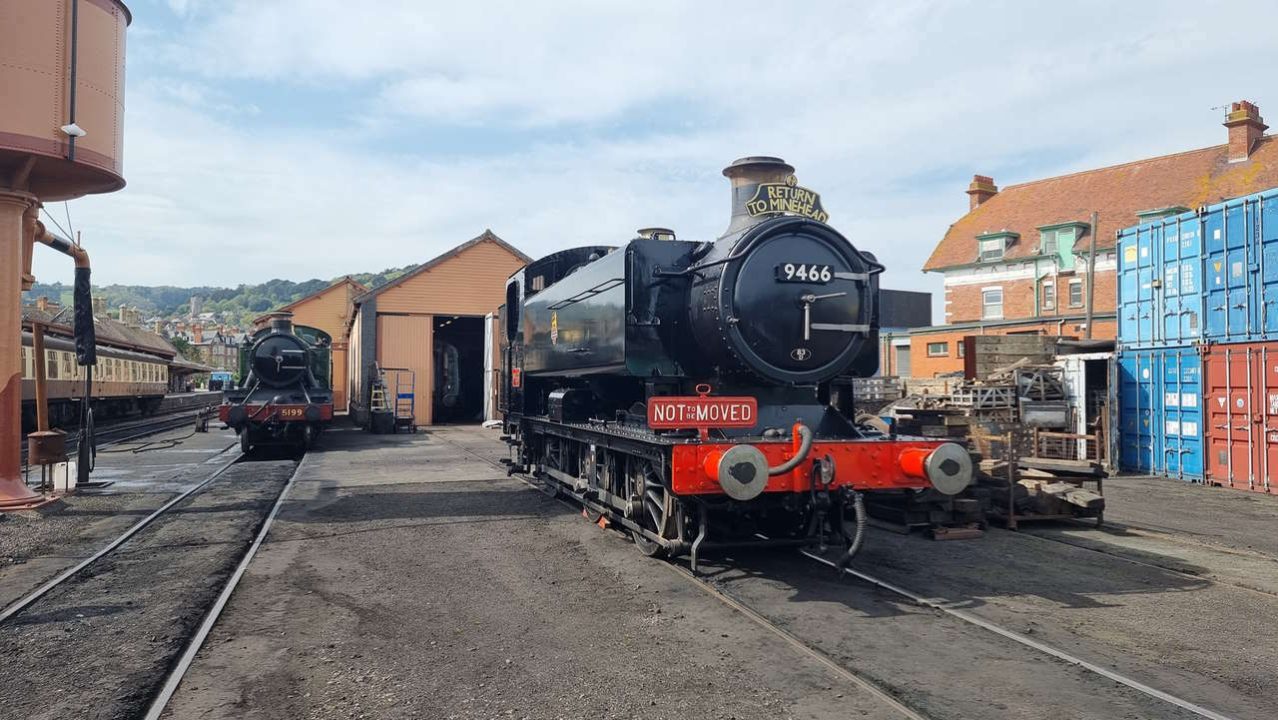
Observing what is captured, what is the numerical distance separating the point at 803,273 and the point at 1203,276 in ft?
35.3

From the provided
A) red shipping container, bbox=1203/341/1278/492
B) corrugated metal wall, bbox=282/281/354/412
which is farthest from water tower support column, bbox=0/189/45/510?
corrugated metal wall, bbox=282/281/354/412

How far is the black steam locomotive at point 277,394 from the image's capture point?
17688 mm

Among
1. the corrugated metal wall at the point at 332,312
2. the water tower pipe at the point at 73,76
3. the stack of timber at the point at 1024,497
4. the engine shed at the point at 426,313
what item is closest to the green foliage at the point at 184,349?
the corrugated metal wall at the point at 332,312

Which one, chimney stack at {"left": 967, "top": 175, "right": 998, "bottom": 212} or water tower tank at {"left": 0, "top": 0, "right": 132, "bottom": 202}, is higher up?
chimney stack at {"left": 967, "top": 175, "right": 998, "bottom": 212}

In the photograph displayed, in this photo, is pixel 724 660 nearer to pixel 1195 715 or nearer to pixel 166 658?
pixel 1195 715

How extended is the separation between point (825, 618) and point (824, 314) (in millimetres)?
2434

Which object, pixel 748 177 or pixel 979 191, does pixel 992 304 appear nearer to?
pixel 979 191

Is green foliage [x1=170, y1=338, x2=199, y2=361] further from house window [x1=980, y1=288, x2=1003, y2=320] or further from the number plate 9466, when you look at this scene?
the number plate 9466

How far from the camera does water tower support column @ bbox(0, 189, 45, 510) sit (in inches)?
390

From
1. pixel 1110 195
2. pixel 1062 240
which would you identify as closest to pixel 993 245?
pixel 1062 240

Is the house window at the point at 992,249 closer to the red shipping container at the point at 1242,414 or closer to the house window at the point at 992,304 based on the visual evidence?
the house window at the point at 992,304

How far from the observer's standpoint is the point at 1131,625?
5.14 m

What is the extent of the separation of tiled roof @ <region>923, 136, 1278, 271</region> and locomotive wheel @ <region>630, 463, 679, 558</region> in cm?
2751

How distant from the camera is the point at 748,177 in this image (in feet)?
22.9
